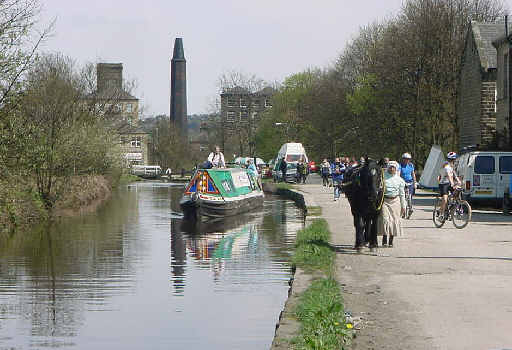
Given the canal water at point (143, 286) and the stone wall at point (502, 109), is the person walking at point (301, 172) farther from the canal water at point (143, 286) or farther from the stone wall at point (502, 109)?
the canal water at point (143, 286)

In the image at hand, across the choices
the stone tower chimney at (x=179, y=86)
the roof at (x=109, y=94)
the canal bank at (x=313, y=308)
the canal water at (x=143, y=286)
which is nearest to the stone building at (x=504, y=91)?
the canal water at (x=143, y=286)

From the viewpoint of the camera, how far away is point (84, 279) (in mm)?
15969

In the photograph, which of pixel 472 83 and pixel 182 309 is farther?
pixel 472 83

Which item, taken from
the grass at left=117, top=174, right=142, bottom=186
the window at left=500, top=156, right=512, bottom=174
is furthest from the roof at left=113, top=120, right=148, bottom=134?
the window at left=500, top=156, right=512, bottom=174

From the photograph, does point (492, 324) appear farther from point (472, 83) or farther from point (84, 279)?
point (472, 83)

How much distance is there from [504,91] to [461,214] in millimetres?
18960

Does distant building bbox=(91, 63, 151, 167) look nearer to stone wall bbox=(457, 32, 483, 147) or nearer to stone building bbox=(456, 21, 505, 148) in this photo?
stone wall bbox=(457, 32, 483, 147)

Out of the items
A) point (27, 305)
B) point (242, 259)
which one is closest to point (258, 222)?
point (242, 259)

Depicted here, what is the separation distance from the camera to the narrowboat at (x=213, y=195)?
103 feet

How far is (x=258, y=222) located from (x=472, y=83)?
68.2 feet

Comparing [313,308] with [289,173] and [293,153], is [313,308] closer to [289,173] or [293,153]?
[289,173]

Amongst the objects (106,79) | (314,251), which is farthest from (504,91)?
(106,79)

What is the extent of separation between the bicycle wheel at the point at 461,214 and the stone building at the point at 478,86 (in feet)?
66.4

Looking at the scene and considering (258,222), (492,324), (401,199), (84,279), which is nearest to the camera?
(492,324)
